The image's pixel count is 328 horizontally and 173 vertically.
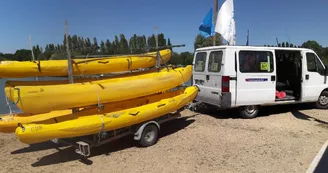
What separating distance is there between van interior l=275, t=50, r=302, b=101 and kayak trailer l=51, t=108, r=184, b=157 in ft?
15.1

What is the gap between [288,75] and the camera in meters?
9.34

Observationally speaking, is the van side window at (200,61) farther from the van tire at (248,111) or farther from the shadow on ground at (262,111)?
the van tire at (248,111)

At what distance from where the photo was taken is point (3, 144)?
600cm

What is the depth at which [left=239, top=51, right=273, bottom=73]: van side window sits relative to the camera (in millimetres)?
7531

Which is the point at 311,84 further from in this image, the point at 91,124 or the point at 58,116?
the point at 58,116

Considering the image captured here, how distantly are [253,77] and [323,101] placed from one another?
345cm

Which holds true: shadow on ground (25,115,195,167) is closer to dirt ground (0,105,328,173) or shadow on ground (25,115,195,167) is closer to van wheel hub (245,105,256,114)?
dirt ground (0,105,328,173)

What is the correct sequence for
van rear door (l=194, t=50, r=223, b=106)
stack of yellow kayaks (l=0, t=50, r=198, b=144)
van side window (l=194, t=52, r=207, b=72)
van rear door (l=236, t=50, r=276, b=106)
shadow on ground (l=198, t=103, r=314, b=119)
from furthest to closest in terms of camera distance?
shadow on ground (l=198, t=103, r=314, b=119), van side window (l=194, t=52, r=207, b=72), van rear door (l=194, t=50, r=223, b=106), van rear door (l=236, t=50, r=276, b=106), stack of yellow kayaks (l=0, t=50, r=198, b=144)

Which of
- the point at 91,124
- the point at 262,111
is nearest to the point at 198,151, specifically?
the point at 91,124

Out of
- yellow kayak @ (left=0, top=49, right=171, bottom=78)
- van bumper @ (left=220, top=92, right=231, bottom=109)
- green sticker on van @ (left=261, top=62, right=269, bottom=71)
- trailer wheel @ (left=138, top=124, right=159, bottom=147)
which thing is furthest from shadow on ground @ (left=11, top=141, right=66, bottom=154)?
green sticker on van @ (left=261, top=62, right=269, bottom=71)

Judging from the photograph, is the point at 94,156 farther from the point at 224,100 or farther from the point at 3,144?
the point at 224,100

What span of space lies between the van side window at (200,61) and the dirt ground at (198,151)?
1.81 metres

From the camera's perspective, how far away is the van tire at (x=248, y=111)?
7883mm

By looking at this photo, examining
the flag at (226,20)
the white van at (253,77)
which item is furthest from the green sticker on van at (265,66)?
the flag at (226,20)
